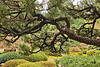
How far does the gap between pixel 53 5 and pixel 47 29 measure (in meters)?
1.69

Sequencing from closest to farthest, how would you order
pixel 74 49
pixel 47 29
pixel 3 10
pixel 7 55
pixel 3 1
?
1. pixel 3 1
2. pixel 3 10
3. pixel 47 29
4. pixel 7 55
5. pixel 74 49

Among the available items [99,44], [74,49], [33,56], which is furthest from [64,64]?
[74,49]

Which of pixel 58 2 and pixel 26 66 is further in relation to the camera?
pixel 26 66

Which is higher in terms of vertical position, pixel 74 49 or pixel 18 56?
pixel 18 56

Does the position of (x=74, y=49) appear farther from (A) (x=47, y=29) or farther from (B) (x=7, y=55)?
(A) (x=47, y=29)

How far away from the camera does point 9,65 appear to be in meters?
4.08

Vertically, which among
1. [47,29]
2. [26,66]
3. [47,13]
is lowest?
[26,66]

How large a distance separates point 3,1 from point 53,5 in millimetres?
1043

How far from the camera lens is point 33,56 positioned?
244 inches

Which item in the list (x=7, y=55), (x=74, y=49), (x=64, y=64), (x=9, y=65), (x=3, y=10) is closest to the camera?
(x=3, y=10)

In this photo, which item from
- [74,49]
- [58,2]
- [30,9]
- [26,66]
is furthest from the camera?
[74,49]

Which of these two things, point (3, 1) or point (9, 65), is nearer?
point (3, 1)

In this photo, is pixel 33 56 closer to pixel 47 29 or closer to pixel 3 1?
pixel 47 29

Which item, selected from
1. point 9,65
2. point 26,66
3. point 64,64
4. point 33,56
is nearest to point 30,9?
point 64,64
